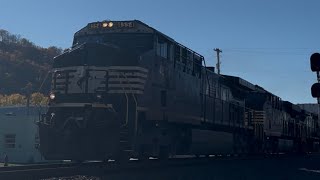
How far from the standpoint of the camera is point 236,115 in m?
24.3

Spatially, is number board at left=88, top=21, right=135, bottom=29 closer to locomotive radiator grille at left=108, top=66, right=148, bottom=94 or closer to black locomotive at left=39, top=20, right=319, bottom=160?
black locomotive at left=39, top=20, right=319, bottom=160

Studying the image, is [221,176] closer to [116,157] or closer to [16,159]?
[116,157]

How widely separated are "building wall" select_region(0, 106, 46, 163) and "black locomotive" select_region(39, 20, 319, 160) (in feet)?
77.0

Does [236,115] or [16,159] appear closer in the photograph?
[236,115]

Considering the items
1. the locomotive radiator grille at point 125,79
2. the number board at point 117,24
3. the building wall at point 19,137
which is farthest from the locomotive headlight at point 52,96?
the building wall at point 19,137

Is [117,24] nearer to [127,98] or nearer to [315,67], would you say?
[127,98]

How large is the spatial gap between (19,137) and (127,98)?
3000cm

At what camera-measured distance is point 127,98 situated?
40.9 feet

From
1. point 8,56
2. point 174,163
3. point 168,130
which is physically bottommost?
point 174,163

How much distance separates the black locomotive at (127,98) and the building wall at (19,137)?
2347cm

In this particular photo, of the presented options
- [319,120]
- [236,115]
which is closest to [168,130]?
[236,115]

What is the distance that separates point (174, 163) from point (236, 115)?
9.81 metres

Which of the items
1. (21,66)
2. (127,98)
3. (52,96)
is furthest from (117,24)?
(21,66)

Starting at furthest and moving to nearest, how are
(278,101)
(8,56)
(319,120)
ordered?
(8,56), (319,120), (278,101)
